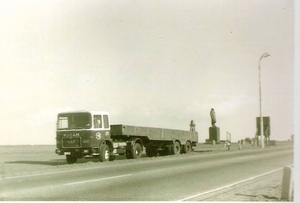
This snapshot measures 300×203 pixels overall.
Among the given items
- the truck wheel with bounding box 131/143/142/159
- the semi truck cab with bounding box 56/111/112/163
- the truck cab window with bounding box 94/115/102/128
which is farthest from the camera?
the truck wheel with bounding box 131/143/142/159

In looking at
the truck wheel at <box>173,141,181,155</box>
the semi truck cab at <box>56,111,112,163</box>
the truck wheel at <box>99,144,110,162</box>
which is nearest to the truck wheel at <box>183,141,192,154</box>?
the truck wheel at <box>173,141,181,155</box>

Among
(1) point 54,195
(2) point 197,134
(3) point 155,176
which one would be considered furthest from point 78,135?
(2) point 197,134

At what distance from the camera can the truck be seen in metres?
19.6

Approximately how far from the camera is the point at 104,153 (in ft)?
67.2

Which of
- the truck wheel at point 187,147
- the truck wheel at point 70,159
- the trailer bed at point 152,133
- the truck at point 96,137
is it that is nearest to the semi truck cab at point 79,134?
the truck at point 96,137

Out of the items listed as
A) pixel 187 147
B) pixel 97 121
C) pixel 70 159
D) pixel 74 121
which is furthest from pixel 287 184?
pixel 187 147

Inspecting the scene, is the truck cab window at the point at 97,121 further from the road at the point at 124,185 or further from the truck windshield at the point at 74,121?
the road at the point at 124,185

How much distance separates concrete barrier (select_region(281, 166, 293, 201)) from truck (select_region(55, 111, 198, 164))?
11857 millimetres

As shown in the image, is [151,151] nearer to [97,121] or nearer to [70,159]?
[70,159]

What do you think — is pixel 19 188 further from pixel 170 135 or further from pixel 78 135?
pixel 170 135

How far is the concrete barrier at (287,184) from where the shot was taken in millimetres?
8773

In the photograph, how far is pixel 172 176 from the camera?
44.1 ft

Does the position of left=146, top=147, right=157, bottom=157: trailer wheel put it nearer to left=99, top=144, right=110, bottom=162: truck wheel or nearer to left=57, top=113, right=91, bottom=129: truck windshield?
left=99, top=144, right=110, bottom=162: truck wheel

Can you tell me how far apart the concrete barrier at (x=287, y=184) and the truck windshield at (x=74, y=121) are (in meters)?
12.2
